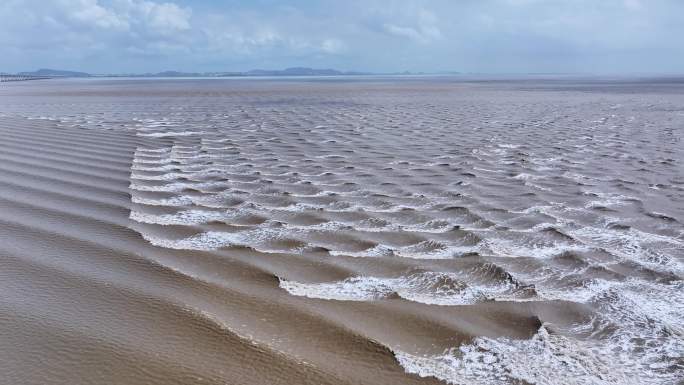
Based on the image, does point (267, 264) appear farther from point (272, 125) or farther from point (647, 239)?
point (272, 125)

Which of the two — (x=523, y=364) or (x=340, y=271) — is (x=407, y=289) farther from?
(x=523, y=364)

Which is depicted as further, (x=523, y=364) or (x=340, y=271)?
(x=340, y=271)

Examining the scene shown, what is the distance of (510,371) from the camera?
249cm

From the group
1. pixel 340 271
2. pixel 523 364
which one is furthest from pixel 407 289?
pixel 523 364

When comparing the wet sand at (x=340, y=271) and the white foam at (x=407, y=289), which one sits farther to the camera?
the white foam at (x=407, y=289)

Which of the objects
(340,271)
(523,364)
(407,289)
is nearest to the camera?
(523,364)

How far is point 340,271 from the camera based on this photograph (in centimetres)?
370

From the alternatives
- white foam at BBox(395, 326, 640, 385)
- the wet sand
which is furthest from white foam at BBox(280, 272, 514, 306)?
white foam at BBox(395, 326, 640, 385)

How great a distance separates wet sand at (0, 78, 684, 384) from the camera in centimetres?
254

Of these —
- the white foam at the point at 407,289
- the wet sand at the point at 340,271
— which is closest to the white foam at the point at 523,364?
the wet sand at the point at 340,271

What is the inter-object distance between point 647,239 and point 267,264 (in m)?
3.26

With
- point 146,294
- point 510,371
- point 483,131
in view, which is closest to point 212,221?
point 146,294

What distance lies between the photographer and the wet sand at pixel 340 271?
2.54 meters

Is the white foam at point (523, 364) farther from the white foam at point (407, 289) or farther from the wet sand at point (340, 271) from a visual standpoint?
the white foam at point (407, 289)
